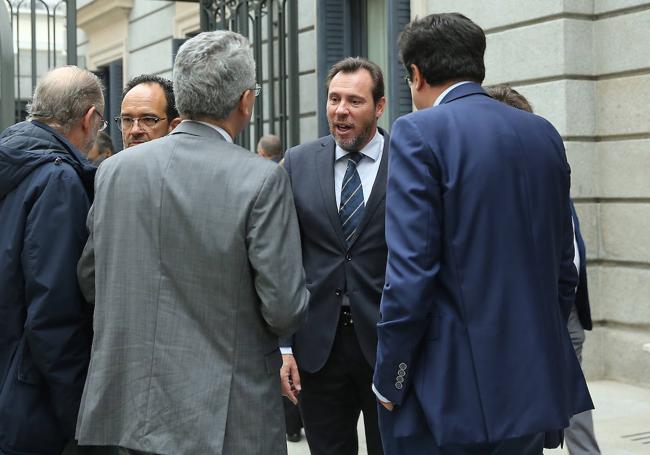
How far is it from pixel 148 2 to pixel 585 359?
10.1 meters

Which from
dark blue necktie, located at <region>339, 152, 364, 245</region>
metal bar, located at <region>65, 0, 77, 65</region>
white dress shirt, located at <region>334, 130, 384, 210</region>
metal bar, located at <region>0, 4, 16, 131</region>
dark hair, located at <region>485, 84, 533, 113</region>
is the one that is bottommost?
dark blue necktie, located at <region>339, 152, 364, 245</region>

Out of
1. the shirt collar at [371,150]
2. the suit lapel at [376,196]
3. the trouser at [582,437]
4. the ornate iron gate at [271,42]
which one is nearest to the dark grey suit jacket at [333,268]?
the suit lapel at [376,196]

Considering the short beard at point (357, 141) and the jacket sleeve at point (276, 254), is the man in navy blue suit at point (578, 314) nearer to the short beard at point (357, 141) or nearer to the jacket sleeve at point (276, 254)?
the short beard at point (357, 141)

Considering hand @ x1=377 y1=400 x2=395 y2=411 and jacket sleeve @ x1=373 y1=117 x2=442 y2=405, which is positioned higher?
jacket sleeve @ x1=373 y1=117 x2=442 y2=405

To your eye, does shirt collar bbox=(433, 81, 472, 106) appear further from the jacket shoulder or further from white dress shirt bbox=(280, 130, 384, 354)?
the jacket shoulder

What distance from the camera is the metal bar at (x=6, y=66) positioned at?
5.72 m

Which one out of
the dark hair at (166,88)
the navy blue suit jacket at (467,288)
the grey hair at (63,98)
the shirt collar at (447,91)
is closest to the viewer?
the navy blue suit jacket at (467,288)

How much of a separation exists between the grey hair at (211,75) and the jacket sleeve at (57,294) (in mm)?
619

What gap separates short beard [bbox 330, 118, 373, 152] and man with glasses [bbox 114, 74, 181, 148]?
700mm

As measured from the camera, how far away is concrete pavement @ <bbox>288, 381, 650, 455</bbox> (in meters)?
5.93

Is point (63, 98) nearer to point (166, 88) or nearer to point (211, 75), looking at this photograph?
point (166, 88)

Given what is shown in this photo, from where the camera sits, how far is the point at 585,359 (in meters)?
7.73

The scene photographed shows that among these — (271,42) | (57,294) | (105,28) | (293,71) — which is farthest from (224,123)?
(105,28)

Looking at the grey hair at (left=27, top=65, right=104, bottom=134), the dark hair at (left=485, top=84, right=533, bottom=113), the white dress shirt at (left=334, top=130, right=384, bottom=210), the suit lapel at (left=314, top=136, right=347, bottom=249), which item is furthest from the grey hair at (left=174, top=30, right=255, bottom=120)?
the dark hair at (left=485, top=84, right=533, bottom=113)
